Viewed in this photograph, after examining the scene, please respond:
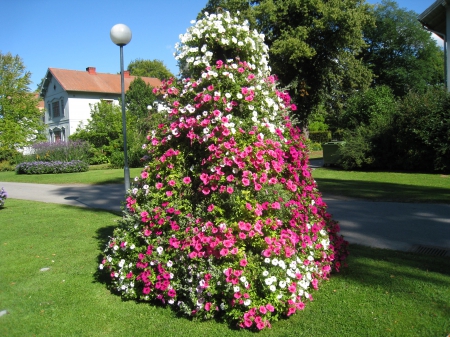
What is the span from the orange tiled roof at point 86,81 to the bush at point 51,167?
18305mm

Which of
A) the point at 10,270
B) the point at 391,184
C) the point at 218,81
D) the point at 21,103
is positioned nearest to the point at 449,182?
the point at 391,184

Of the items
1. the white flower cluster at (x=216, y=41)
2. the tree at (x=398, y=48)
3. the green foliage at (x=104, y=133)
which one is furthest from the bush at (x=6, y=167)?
the tree at (x=398, y=48)

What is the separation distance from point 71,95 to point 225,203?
41.7 m

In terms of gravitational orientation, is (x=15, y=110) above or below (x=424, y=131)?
above

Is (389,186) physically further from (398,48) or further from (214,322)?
(398,48)

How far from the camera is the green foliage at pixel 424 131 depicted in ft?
51.5

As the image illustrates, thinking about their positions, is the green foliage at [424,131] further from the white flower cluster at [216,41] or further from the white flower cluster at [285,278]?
the white flower cluster at [285,278]

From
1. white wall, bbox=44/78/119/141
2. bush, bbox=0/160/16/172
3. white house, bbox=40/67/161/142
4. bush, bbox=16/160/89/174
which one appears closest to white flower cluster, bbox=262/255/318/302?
bush, bbox=16/160/89/174

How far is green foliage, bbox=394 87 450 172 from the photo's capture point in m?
15.7

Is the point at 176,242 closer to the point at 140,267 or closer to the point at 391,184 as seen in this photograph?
the point at 140,267

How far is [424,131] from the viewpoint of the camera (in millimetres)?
16062

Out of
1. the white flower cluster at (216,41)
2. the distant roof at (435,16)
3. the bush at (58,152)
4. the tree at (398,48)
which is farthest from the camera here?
the tree at (398,48)

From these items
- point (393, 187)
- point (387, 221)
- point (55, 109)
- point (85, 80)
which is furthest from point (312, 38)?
point (55, 109)

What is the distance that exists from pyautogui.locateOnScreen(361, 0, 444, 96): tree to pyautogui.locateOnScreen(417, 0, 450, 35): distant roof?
28150 mm
